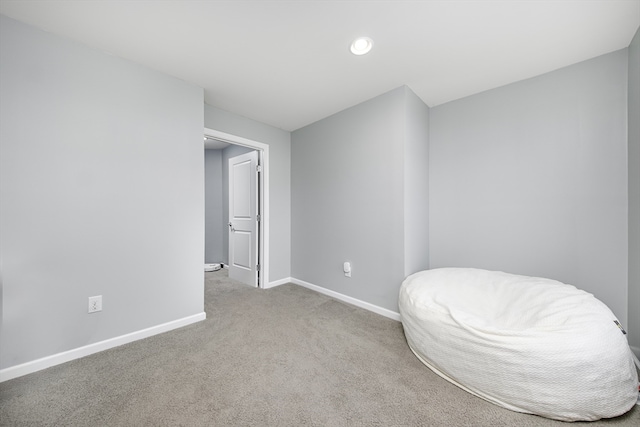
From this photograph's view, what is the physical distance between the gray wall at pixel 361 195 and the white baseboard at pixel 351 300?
0.14ft

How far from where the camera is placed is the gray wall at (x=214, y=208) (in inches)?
197

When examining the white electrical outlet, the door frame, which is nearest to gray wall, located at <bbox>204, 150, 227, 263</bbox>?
the door frame

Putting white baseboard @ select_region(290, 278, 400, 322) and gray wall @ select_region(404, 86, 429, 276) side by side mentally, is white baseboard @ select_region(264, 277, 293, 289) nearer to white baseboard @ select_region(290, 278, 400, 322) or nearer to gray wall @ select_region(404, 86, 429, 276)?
white baseboard @ select_region(290, 278, 400, 322)

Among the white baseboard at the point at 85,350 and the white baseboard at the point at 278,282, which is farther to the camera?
the white baseboard at the point at 278,282

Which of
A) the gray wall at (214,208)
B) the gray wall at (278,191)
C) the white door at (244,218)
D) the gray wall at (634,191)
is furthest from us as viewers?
the gray wall at (214,208)

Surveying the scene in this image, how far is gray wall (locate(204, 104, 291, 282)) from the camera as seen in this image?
11.1 ft

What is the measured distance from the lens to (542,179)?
2139mm

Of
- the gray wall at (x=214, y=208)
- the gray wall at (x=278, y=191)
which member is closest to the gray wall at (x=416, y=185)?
the gray wall at (x=278, y=191)

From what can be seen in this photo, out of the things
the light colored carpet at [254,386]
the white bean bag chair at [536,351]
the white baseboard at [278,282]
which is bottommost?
the light colored carpet at [254,386]

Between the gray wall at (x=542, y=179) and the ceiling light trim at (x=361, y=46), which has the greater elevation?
the ceiling light trim at (x=361, y=46)

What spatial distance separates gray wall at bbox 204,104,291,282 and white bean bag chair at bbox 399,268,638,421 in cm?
223

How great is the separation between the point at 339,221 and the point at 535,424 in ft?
7.26

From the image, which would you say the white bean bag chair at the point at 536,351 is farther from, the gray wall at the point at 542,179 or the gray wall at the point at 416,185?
the gray wall at the point at 416,185

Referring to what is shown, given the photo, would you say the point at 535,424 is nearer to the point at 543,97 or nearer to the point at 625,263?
the point at 625,263
